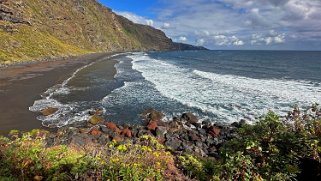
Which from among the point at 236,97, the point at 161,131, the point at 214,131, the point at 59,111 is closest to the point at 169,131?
the point at 161,131

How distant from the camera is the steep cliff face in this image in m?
80.1

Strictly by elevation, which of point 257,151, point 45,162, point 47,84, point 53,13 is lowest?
point 47,84

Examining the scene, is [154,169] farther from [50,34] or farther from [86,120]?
[50,34]

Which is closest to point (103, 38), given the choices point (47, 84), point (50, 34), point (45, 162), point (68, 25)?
point (68, 25)

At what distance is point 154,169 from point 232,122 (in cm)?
1813

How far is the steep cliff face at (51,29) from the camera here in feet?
263

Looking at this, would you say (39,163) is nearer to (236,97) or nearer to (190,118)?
(190,118)

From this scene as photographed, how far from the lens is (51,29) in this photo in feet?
403

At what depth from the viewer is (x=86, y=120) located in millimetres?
23984

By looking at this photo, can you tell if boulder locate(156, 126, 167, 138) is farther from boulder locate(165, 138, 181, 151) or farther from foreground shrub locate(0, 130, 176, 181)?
foreground shrub locate(0, 130, 176, 181)

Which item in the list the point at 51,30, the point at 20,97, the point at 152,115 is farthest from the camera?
the point at 51,30

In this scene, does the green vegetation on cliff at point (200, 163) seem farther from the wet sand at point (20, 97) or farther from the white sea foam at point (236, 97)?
the white sea foam at point (236, 97)

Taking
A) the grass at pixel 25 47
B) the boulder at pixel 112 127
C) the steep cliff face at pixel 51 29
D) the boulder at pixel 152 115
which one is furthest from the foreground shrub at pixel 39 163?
the steep cliff face at pixel 51 29

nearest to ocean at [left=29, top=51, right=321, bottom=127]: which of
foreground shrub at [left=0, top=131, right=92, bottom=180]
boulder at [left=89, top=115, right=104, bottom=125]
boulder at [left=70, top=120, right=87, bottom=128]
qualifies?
boulder at [left=70, top=120, right=87, bottom=128]
